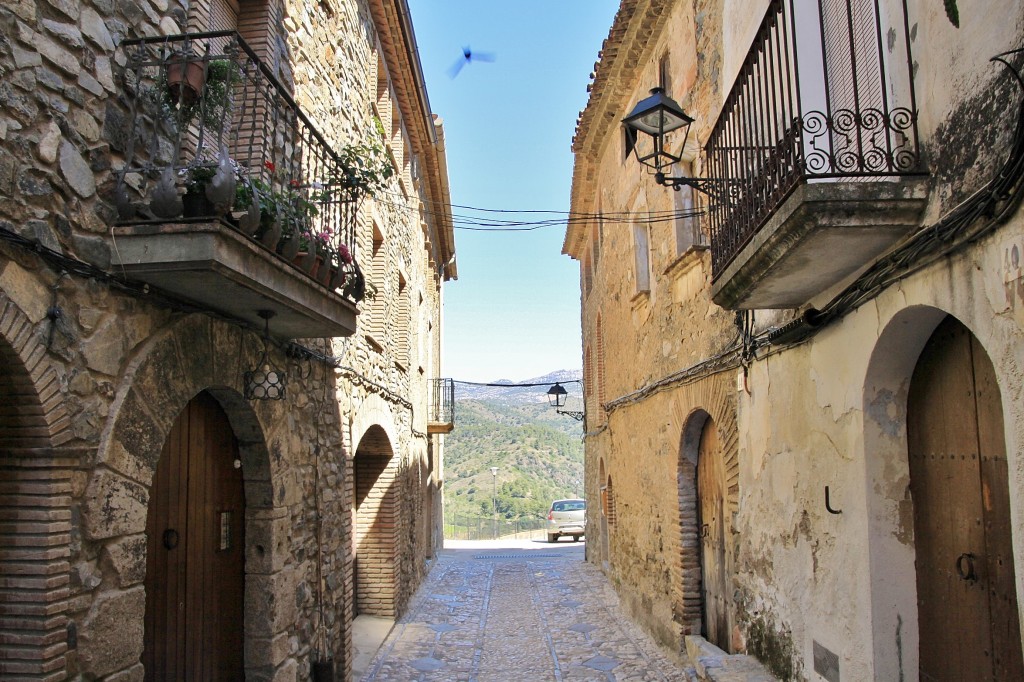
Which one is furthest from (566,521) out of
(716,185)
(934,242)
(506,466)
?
(506,466)

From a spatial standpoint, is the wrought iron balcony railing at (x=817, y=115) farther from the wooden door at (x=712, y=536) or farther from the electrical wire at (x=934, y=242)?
the wooden door at (x=712, y=536)

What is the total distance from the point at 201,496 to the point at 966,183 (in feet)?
14.3

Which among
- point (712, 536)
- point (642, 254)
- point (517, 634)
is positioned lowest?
point (517, 634)

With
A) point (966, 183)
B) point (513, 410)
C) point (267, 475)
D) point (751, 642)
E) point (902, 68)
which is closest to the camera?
point (966, 183)

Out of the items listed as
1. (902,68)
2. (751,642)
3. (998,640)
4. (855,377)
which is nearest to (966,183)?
(902,68)

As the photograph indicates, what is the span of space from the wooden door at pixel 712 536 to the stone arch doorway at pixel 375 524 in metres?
3.96

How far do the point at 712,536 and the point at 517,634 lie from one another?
3869mm

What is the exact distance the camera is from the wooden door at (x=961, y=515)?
3133 mm

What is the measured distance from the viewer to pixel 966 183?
9.88 feet

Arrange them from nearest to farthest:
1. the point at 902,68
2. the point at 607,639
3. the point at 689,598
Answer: the point at 902,68 → the point at 689,598 → the point at 607,639

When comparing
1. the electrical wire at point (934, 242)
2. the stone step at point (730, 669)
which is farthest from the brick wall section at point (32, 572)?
the stone step at point (730, 669)

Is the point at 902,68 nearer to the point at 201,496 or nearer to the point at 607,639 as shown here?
the point at 201,496

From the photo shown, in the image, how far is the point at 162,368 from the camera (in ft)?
12.6

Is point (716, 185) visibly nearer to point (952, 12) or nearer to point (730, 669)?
point (952, 12)
